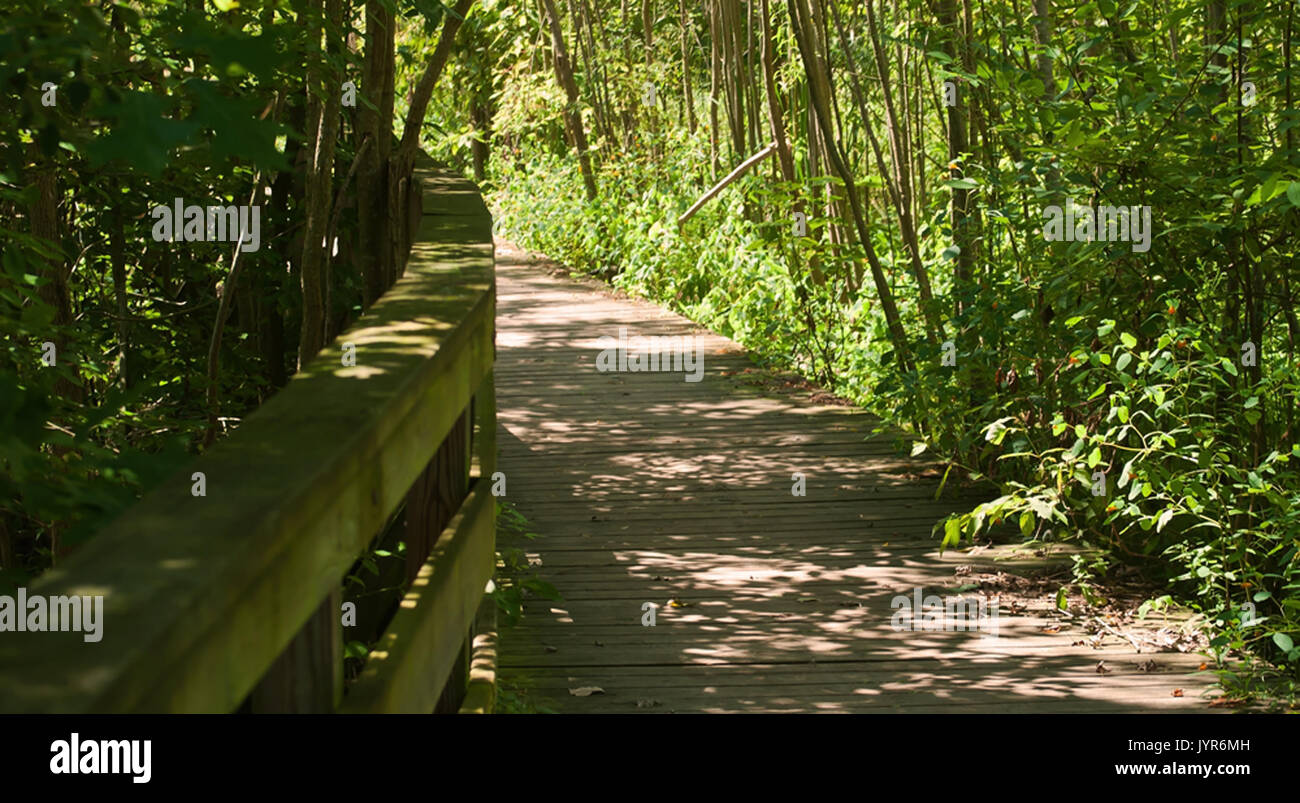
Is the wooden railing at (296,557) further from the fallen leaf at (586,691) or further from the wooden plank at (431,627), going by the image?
the fallen leaf at (586,691)

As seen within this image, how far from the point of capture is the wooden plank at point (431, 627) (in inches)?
66.6

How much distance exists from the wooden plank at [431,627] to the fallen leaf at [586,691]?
4.83ft

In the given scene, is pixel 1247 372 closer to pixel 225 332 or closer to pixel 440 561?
pixel 440 561

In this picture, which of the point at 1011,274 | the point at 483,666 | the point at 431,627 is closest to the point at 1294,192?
the point at 1011,274

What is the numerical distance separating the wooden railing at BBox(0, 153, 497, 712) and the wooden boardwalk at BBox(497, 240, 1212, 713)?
1.89 m

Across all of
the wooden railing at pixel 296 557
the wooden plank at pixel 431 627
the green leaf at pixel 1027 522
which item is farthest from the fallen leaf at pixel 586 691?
the green leaf at pixel 1027 522

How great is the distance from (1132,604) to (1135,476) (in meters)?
0.48

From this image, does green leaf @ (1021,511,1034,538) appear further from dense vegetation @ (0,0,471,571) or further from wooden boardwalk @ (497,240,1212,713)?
dense vegetation @ (0,0,471,571)

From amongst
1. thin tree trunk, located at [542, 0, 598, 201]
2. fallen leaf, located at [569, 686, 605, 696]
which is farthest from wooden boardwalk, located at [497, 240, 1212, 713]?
thin tree trunk, located at [542, 0, 598, 201]

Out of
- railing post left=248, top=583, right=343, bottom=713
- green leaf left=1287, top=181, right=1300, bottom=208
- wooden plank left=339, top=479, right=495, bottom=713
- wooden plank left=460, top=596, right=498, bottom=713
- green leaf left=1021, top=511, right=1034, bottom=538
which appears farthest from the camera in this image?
green leaf left=1021, top=511, right=1034, bottom=538

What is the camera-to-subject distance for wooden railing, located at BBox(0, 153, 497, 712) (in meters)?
1.03

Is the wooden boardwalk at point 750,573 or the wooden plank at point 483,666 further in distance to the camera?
the wooden boardwalk at point 750,573

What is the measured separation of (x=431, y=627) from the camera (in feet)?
6.55
